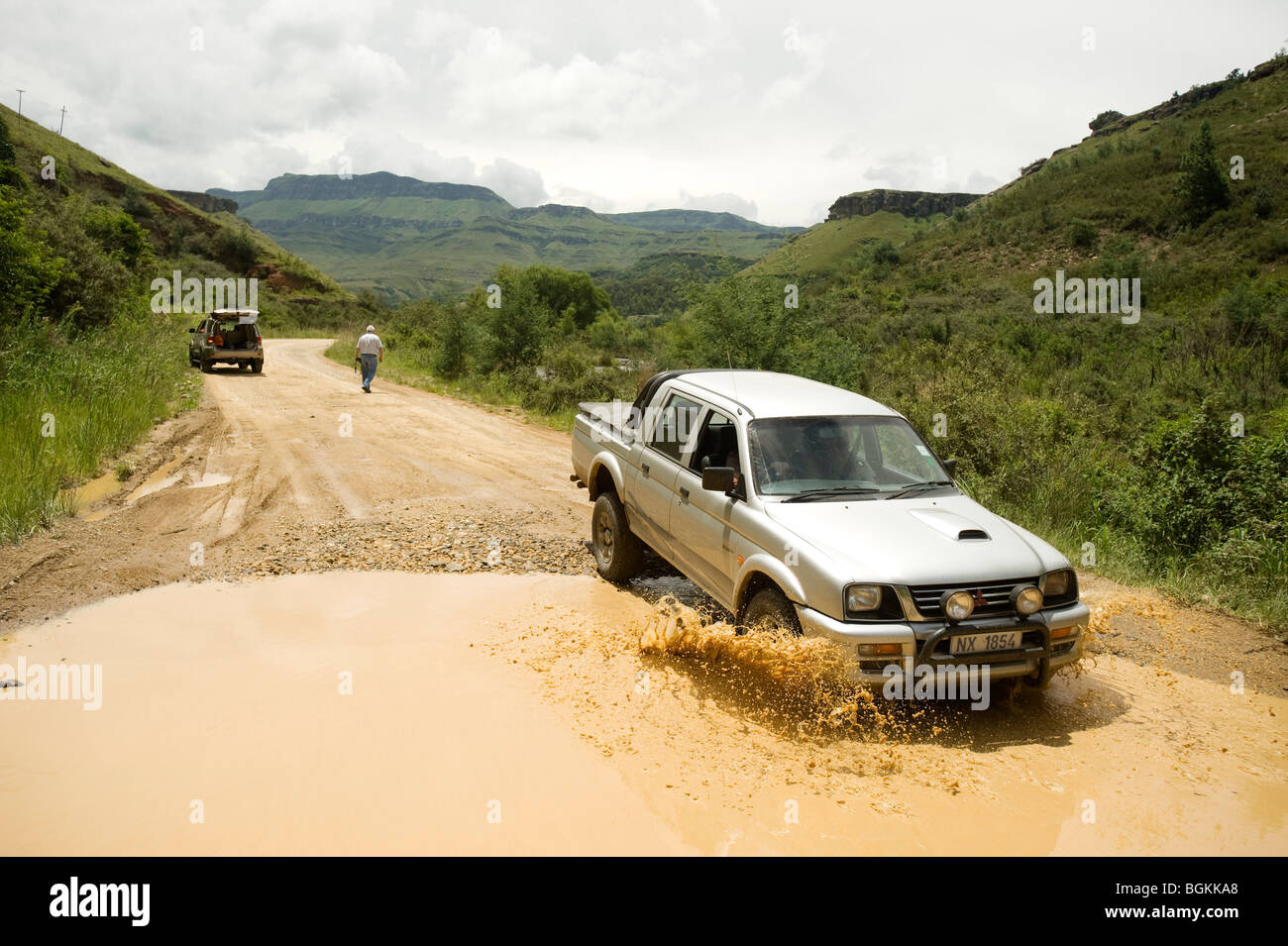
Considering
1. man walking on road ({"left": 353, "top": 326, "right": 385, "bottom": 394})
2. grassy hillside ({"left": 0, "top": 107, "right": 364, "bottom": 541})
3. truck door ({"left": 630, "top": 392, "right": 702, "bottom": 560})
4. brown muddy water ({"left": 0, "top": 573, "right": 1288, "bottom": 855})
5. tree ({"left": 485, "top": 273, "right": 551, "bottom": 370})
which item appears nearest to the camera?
brown muddy water ({"left": 0, "top": 573, "right": 1288, "bottom": 855})

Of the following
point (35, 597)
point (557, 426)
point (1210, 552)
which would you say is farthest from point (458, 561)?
point (557, 426)

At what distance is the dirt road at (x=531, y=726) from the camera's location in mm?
3740

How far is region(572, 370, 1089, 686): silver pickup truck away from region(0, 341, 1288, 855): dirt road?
341 millimetres

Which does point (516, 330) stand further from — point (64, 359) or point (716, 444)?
point (716, 444)

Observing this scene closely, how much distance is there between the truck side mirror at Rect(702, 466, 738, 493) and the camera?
517cm

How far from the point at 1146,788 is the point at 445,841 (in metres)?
3.29

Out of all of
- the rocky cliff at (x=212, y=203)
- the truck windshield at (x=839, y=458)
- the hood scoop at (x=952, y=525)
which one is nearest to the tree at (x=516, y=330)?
the truck windshield at (x=839, y=458)

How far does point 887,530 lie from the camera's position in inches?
185

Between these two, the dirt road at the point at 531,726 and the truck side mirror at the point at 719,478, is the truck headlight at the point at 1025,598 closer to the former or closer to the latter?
the dirt road at the point at 531,726

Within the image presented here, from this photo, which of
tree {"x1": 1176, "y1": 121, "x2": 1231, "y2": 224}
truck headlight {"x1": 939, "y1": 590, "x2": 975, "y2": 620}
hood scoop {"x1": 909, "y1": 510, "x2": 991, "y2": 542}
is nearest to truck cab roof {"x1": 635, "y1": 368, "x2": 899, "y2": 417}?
hood scoop {"x1": 909, "y1": 510, "x2": 991, "y2": 542}

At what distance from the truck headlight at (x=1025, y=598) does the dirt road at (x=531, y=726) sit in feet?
2.37

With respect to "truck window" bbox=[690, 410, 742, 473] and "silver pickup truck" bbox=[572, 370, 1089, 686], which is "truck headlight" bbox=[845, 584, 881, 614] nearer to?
"silver pickup truck" bbox=[572, 370, 1089, 686]

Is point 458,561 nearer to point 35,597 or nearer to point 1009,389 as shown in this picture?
point 35,597

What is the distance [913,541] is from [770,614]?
2.83 feet
